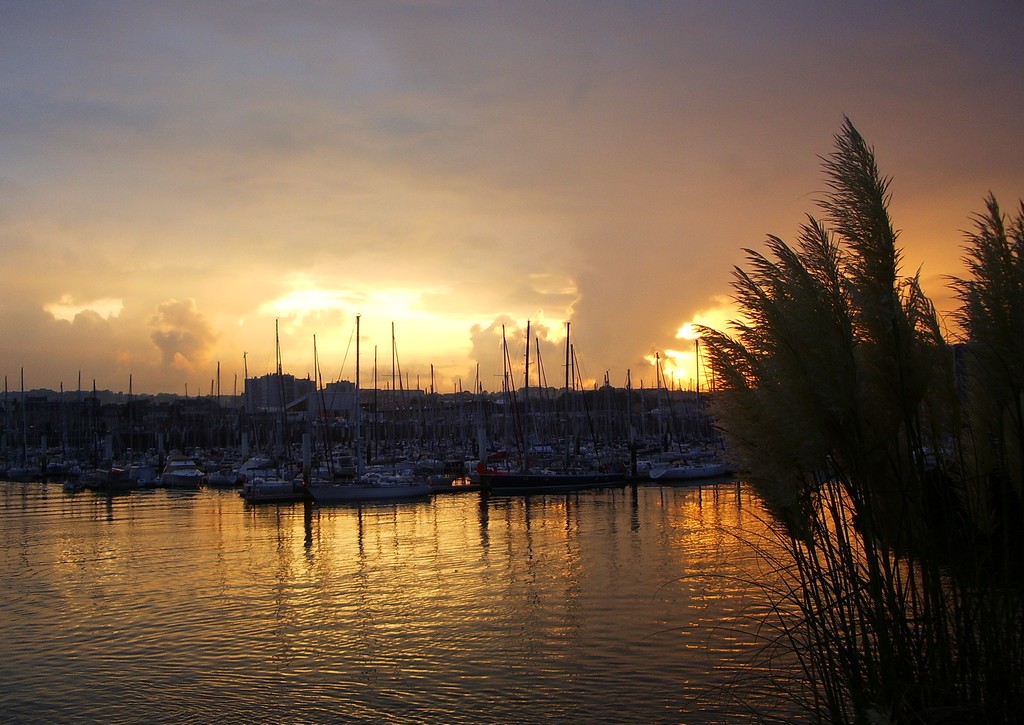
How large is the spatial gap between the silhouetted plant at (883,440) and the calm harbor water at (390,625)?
35.1 inches

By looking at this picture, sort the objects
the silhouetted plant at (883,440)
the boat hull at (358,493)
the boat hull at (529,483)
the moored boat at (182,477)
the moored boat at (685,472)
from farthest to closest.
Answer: the moored boat at (182,477) → the moored boat at (685,472) → the boat hull at (529,483) → the boat hull at (358,493) → the silhouetted plant at (883,440)

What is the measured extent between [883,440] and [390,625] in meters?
11.6

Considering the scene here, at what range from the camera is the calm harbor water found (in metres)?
10.2

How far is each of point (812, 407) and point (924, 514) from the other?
986mm

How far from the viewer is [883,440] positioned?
436 cm

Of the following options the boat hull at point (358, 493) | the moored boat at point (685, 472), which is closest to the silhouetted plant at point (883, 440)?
the boat hull at point (358, 493)

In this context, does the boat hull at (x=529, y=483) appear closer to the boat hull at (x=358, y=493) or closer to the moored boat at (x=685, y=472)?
the boat hull at (x=358, y=493)

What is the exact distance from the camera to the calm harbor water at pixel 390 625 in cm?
1018

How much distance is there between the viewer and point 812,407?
4195mm

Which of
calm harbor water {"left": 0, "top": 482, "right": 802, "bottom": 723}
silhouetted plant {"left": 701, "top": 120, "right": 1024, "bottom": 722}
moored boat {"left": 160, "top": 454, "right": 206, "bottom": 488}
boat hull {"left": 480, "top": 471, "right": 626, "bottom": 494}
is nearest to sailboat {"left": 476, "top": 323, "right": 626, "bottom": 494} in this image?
boat hull {"left": 480, "top": 471, "right": 626, "bottom": 494}

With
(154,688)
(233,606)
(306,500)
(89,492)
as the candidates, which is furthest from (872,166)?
(89,492)

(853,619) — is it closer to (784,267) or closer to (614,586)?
(784,267)

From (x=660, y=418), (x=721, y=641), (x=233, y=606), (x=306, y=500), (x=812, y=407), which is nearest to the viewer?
(x=812, y=407)

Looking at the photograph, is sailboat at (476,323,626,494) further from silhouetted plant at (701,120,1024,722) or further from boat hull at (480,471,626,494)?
silhouetted plant at (701,120,1024,722)
